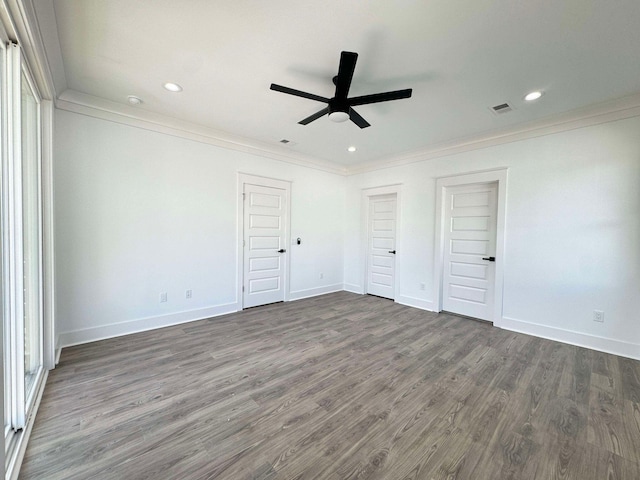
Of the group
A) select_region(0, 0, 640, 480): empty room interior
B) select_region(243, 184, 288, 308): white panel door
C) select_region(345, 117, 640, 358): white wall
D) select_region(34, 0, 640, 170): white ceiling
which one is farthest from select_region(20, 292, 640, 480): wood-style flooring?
select_region(34, 0, 640, 170): white ceiling

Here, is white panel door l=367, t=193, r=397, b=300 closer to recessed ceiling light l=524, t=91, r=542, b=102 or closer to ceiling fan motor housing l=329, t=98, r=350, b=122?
recessed ceiling light l=524, t=91, r=542, b=102

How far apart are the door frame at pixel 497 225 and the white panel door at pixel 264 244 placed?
271 centimetres

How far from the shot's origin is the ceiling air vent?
297 centimetres

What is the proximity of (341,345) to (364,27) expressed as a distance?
9.89 feet

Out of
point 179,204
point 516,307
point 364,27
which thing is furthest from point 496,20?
point 179,204

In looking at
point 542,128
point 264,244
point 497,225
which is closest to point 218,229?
point 264,244

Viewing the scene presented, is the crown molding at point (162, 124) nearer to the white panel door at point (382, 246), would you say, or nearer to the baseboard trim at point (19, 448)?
the white panel door at point (382, 246)

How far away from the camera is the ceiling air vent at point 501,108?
9.73 feet

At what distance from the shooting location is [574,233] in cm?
322

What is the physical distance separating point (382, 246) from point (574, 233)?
2.86 m

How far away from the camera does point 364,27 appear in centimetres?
188

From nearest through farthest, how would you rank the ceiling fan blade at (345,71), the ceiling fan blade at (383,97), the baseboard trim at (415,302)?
the ceiling fan blade at (345,71), the ceiling fan blade at (383,97), the baseboard trim at (415,302)

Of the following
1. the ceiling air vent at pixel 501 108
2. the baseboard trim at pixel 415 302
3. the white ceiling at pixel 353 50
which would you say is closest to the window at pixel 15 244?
the white ceiling at pixel 353 50

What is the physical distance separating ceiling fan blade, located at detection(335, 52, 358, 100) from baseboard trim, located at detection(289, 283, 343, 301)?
3667 mm
